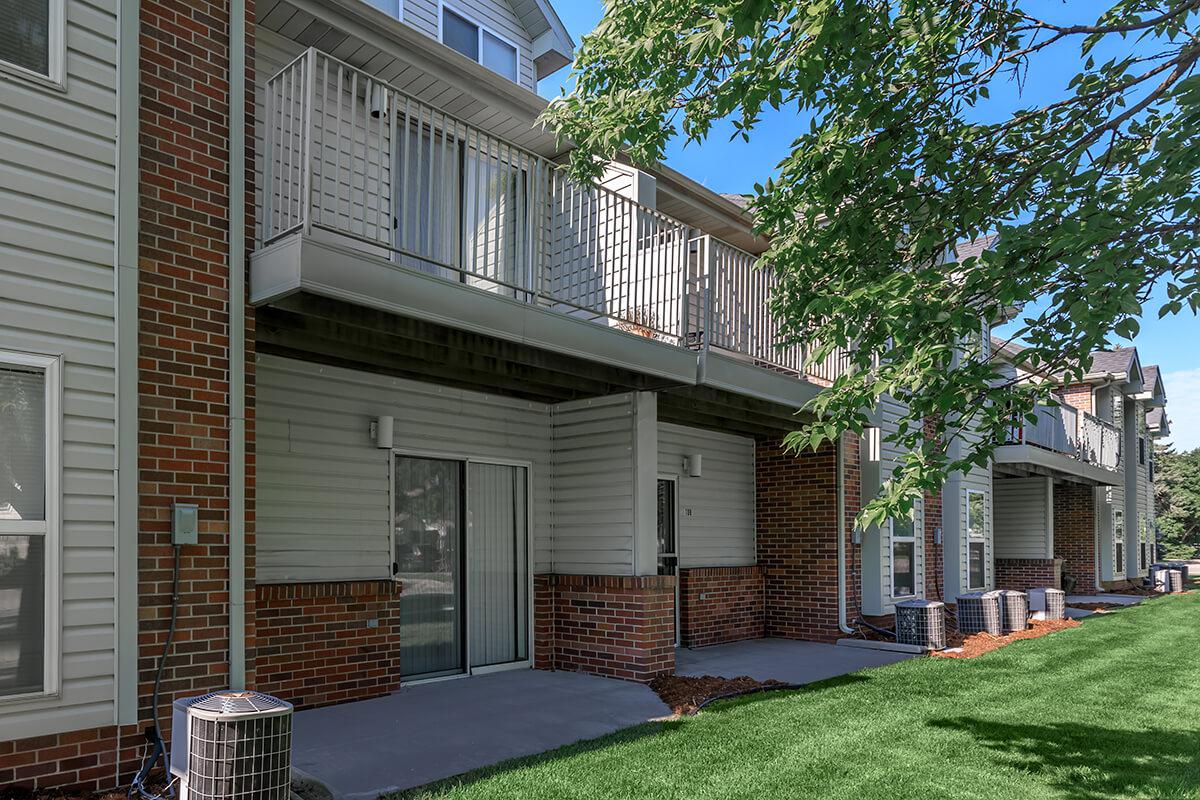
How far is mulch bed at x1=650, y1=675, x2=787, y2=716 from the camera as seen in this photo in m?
7.69

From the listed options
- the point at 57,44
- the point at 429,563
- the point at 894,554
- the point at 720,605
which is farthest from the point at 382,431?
the point at 894,554

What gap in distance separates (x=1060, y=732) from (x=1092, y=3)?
612 centimetres

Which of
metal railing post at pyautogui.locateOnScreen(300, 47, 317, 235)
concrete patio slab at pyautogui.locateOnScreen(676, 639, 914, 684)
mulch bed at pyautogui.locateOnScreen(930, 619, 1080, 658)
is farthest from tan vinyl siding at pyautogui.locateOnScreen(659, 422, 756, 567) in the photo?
metal railing post at pyautogui.locateOnScreen(300, 47, 317, 235)

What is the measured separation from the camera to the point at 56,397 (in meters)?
4.67

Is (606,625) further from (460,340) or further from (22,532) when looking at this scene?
(22,532)

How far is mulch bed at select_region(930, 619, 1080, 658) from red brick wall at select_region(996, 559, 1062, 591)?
722cm

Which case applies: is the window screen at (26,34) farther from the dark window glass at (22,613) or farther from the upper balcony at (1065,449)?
the upper balcony at (1065,449)

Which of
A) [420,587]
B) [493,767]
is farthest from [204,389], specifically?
[420,587]

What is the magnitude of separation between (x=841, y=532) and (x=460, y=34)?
8704 mm

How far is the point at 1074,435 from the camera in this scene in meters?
21.8

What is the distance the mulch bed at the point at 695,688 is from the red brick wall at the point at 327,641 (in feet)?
8.08

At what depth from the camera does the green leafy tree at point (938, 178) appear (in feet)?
15.6

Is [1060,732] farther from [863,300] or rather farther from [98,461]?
[98,461]

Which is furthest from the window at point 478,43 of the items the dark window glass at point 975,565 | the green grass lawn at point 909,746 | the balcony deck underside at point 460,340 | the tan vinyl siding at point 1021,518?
the tan vinyl siding at point 1021,518
